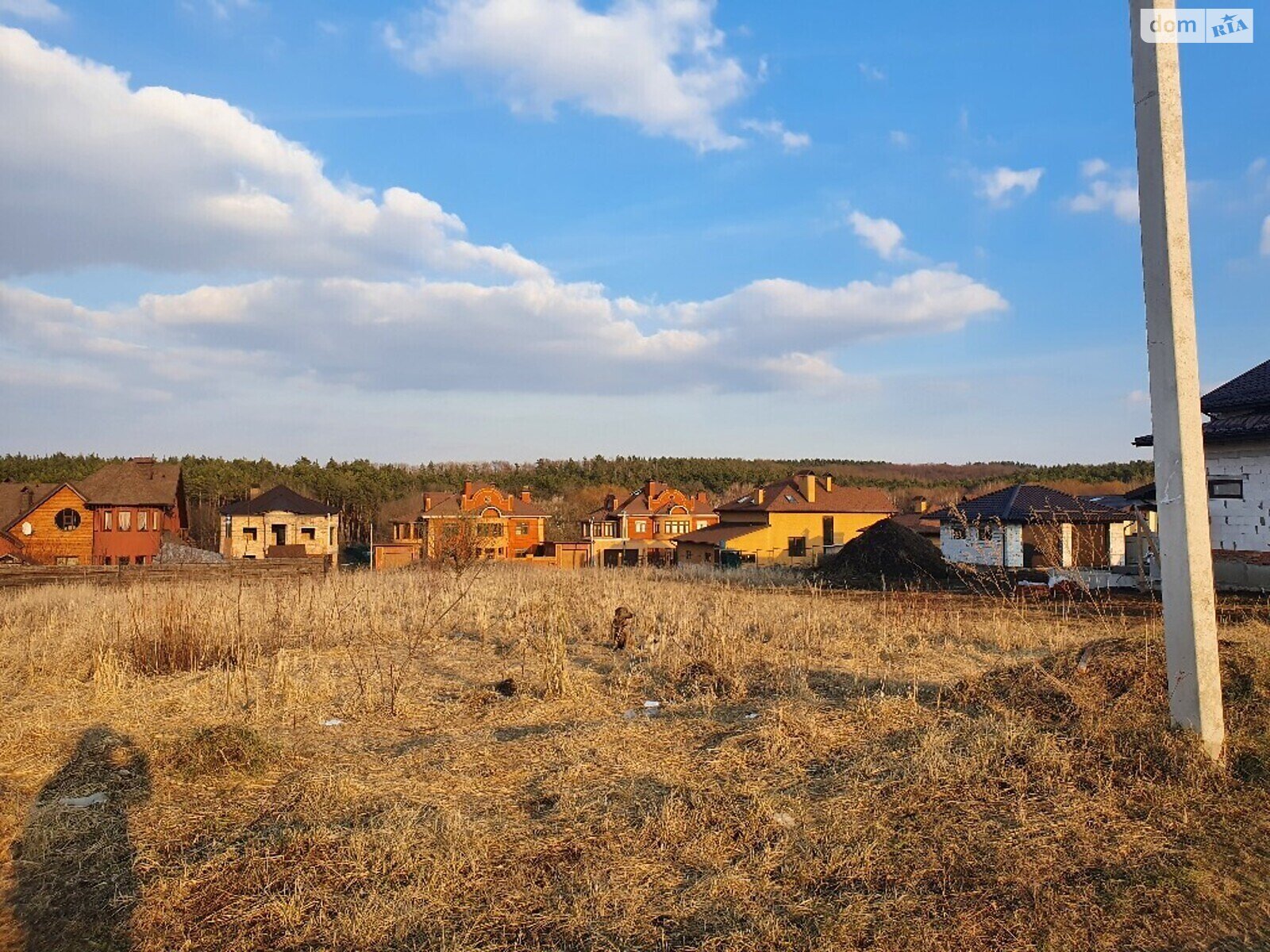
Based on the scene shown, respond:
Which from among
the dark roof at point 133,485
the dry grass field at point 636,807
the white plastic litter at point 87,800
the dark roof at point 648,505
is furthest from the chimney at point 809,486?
the white plastic litter at point 87,800

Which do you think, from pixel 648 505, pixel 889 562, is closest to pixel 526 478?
pixel 648 505

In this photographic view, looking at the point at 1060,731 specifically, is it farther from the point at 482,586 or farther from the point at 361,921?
the point at 482,586

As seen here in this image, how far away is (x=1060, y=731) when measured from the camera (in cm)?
506

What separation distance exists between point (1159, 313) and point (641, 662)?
596cm

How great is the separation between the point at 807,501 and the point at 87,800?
124 feet

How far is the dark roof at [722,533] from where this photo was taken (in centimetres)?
3906

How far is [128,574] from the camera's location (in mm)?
17672

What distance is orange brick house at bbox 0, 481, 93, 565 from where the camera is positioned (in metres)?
35.6

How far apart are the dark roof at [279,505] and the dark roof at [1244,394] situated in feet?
133

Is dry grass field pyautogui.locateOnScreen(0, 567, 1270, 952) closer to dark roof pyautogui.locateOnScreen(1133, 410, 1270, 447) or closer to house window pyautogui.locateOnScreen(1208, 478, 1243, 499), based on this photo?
dark roof pyautogui.locateOnScreen(1133, 410, 1270, 447)

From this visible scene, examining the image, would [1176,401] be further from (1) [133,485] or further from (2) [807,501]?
(1) [133,485]

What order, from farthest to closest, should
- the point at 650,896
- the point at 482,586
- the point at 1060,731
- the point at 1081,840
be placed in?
the point at 482,586 → the point at 1060,731 → the point at 1081,840 → the point at 650,896

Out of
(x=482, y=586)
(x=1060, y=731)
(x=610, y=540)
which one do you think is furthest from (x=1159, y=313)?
(x=610, y=540)

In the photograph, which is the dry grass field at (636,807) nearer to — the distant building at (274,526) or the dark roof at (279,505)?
the distant building at (274,526)
